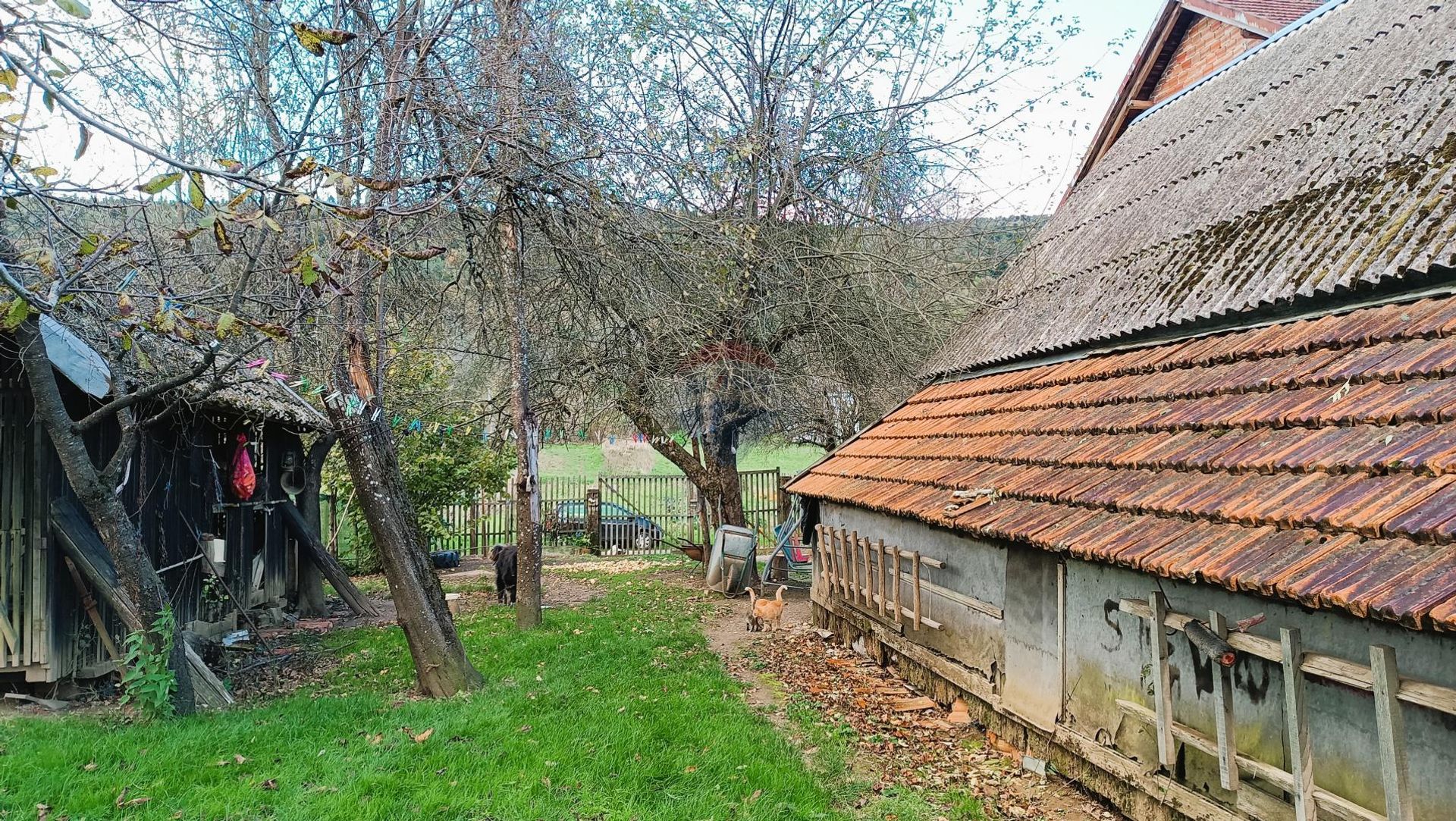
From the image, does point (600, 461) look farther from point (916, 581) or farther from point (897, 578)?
point (916, 581)

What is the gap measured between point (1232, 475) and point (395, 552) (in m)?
6.13

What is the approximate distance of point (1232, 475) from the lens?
4.62 m

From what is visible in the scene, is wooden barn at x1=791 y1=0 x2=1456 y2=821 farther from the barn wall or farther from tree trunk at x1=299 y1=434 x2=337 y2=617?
tree trunk at x1=299 y1=434 x2=337 y2=617

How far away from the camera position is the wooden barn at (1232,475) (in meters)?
3.64

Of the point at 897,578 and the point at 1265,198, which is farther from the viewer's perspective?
the point at 897,578

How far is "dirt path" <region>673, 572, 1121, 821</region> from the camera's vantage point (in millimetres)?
5637

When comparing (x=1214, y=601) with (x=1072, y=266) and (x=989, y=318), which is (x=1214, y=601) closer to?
(x=1072, y=266)

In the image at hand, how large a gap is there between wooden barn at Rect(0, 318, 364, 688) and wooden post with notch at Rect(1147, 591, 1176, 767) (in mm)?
5781

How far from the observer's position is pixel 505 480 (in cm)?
1986

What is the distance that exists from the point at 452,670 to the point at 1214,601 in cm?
571

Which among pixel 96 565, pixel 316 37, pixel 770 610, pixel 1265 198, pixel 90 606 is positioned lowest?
pixel 770 610

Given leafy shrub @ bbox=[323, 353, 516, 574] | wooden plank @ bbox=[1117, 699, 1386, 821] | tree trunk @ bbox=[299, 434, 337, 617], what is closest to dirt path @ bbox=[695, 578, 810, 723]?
wooden plank @ bbox=[1117, 699, 1386, 821]

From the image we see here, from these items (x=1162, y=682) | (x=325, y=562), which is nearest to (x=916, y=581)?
(x=1162, y=682)

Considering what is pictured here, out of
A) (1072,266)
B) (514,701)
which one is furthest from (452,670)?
(1072,266)
